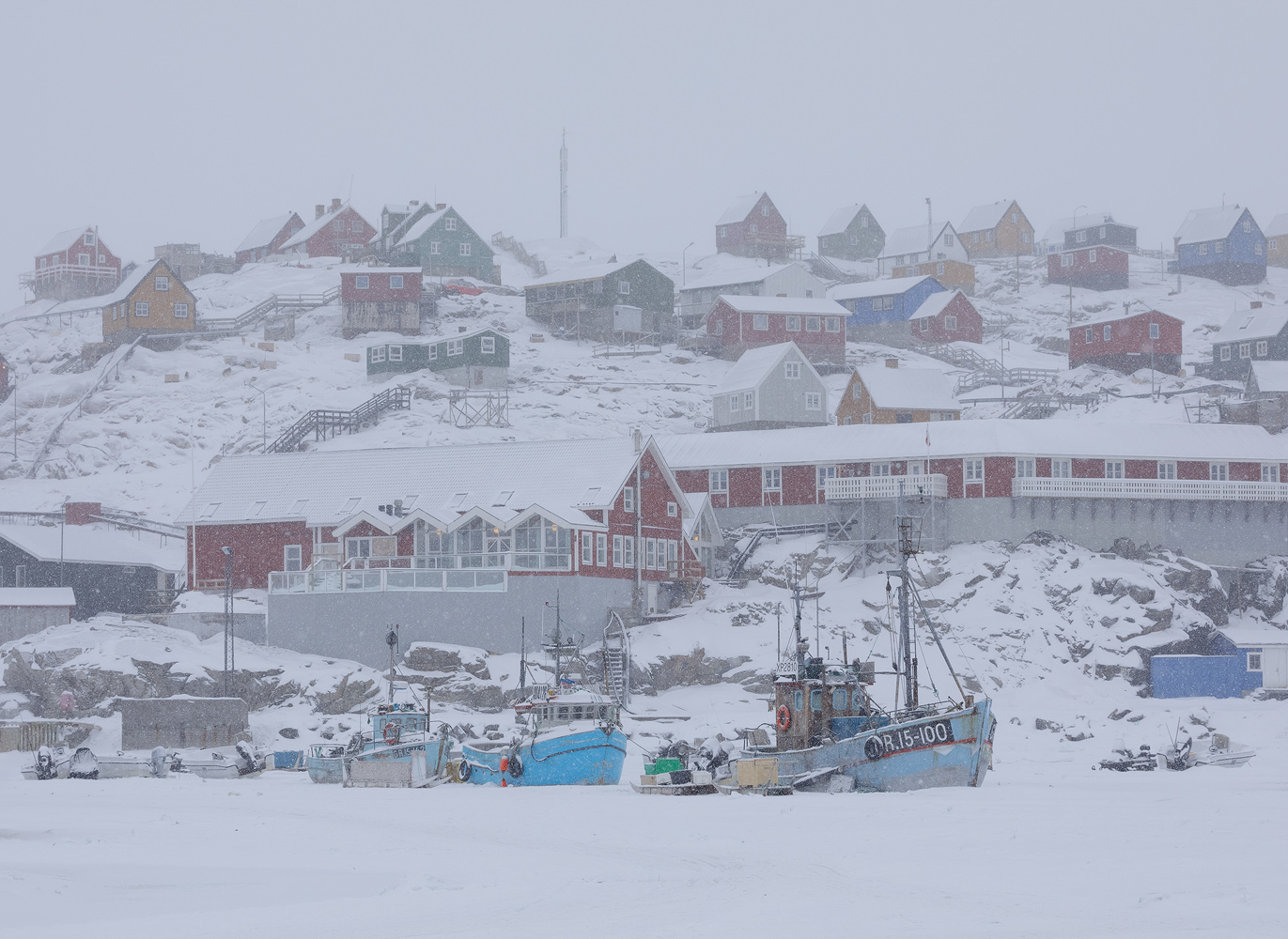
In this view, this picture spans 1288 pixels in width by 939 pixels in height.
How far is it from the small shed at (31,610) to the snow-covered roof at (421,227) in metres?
60.9

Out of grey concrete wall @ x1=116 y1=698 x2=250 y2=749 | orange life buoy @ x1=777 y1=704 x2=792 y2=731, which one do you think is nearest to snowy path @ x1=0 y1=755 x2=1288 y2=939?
orange life buoy @ x1=777 y1=704 x2=792 y2=731

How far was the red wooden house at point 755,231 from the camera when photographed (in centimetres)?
14250

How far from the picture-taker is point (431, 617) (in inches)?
2302

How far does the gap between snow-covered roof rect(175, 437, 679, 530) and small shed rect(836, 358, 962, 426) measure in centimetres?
2550

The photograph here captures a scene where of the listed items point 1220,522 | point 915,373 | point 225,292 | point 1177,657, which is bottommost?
point 1177,657

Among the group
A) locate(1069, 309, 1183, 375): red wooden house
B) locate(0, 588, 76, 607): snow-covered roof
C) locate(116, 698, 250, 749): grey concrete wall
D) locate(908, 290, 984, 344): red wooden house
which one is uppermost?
locate(908, 290, 984, 344): red wooden house

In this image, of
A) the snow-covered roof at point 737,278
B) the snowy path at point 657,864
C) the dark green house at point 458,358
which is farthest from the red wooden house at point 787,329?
the snowy path at point 657,864

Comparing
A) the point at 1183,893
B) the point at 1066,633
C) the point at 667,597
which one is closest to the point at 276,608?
the point at 667,597

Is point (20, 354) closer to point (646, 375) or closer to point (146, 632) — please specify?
point (646, 375)

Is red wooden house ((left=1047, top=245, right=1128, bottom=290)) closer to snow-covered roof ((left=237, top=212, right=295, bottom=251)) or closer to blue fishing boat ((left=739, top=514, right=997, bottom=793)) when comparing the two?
snow-covered roof ((left=237, top=212, right=295, bottom=251))

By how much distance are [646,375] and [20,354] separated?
4119 centimetres

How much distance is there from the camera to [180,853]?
27.3 meters

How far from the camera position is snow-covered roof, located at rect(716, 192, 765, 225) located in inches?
5625

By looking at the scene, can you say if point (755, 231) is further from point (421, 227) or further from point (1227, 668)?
point (1227, 668)
